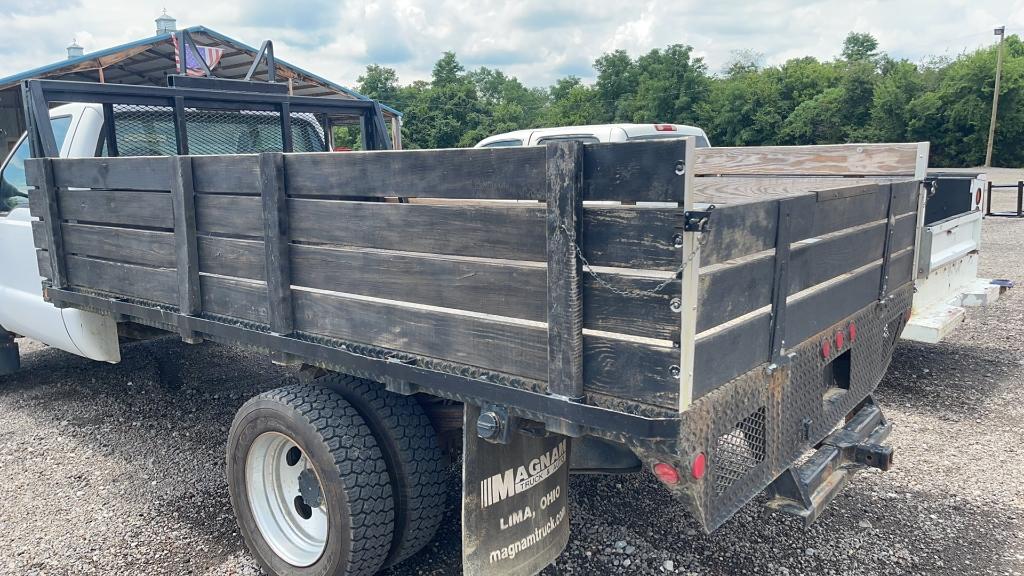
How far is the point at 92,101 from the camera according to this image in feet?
12.8

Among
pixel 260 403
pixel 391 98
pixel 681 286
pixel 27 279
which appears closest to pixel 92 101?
pixel 27 279

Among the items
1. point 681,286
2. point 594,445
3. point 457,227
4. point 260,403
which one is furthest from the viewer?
point 260,403

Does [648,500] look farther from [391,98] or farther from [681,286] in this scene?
[391,98]

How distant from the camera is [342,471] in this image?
102 inches

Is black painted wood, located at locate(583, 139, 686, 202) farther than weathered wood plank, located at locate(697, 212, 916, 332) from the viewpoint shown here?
No

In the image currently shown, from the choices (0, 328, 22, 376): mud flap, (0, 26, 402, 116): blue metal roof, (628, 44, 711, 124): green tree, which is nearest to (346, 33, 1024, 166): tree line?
(628, 44, 711, 124): green tree

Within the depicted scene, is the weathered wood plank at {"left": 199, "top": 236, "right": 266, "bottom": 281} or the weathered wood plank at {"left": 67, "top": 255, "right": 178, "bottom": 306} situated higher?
the weathered wood plank at {"left": 199, "top": 236, "right": 266, "bottom": 281}

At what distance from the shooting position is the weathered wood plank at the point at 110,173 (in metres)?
3.22

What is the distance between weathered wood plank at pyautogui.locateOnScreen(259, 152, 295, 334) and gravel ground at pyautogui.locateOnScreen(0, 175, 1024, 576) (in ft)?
3.87

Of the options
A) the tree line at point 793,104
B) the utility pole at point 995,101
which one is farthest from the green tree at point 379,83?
the utility pole at point 995,101

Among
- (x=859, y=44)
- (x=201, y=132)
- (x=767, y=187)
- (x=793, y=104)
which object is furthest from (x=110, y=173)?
(x=859, y=44)

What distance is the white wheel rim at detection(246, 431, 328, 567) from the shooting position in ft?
9.71

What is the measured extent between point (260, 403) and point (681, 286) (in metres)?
1.80

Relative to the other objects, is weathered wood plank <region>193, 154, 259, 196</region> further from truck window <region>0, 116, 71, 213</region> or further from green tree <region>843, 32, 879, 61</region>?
green tree <region>843, 32, 879, 61</region>
